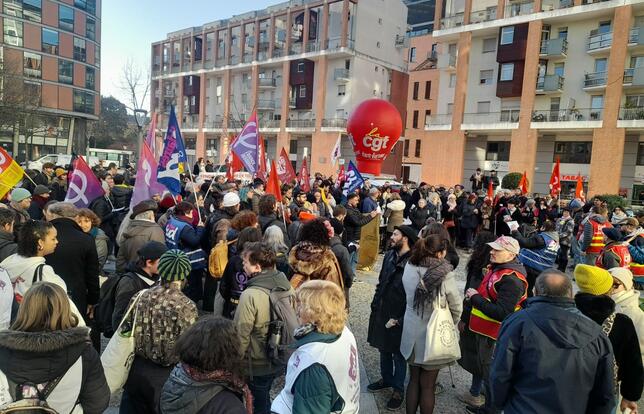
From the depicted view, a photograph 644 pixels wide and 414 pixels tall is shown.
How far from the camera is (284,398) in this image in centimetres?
240

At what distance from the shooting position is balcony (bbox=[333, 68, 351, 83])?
46469 mm

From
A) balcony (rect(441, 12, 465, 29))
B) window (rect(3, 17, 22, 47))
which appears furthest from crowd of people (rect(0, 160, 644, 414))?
window (rect(3, 17, 22, 47))

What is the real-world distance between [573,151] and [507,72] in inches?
307

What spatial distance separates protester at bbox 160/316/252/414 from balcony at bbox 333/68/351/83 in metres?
46.5

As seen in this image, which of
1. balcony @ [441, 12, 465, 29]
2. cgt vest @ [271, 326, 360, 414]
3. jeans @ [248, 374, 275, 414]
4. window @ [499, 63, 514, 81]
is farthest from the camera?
balcony @ [441, 12, 465, 29]

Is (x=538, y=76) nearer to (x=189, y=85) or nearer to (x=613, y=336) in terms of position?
(x=613, y=336)

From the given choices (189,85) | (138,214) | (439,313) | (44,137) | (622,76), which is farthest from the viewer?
(189,85)

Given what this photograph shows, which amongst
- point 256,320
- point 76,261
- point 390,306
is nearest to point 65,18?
point 76,261

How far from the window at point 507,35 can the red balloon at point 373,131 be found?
21429mm

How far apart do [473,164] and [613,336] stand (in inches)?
1440

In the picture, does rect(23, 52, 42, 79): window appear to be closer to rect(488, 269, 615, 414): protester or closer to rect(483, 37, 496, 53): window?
rect(483, 37, 496, 53): window

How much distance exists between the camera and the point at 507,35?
3359 centimetres

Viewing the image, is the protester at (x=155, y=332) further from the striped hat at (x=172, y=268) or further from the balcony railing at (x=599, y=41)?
the balcony railing at (x=599, y=41)

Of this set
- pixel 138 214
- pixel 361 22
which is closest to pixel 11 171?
pixel 138 214
